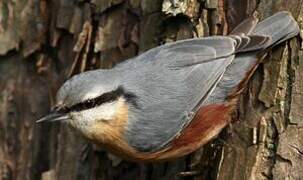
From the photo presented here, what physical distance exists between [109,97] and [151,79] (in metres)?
0.29

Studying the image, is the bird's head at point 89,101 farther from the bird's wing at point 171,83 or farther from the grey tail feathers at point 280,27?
the grey tail feathers at point 280,27

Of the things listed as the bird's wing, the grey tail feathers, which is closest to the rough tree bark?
the grey tail feathers

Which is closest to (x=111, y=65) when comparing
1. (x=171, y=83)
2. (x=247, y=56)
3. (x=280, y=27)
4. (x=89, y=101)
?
(x=171, y=83)

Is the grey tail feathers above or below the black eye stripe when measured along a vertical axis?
above

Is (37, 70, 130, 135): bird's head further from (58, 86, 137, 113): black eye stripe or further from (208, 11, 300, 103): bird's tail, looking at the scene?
(208, 11, 300, 103): bird's tail

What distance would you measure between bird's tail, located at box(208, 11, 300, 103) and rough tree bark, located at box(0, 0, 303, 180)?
0.19 feet

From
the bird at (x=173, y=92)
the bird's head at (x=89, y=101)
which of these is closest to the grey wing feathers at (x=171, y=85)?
the bird at (x=173, y=92)

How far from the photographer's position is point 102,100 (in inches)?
187

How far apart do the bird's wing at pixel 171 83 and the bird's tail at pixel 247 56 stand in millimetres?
67

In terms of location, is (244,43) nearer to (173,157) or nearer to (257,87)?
(257,87)

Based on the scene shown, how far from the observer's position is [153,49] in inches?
198

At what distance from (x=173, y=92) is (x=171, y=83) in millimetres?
58

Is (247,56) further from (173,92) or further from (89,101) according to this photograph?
(89,101)

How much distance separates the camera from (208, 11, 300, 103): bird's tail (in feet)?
15.9
